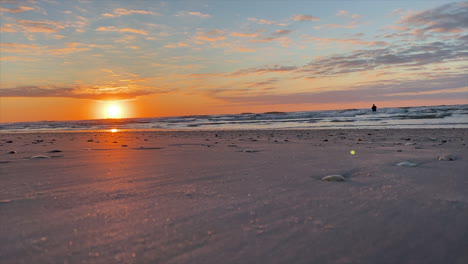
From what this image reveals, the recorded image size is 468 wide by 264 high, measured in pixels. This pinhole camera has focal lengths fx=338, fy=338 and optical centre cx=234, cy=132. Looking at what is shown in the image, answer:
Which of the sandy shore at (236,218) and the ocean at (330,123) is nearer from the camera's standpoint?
the sandy shore at (236,218)

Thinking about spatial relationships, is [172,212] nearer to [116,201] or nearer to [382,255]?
[116,201]

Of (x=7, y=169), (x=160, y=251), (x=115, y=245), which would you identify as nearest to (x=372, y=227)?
(x=160, y=251)

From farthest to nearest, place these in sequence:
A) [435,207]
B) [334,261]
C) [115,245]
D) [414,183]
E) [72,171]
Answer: [72,171]
[414,183]
[435,207]
[115,245]
[334,261]

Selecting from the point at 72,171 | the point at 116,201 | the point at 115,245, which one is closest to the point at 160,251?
the point at 115,245

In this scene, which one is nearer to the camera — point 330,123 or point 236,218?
point 236,218

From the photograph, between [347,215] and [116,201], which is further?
[116,201]

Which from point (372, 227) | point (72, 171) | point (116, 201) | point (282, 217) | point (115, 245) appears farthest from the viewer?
point (72, 171)

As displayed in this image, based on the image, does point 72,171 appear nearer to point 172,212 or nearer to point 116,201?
point 116,201

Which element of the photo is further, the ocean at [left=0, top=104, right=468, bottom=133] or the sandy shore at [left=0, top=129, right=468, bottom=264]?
the ocean at [left=0, top=104, right=468, bottom=133]

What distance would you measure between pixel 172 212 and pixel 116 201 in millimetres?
465

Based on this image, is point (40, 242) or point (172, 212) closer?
point (40, 242)

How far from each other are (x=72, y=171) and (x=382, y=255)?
3.03 m

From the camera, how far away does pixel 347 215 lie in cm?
180

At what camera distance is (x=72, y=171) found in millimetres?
3404
